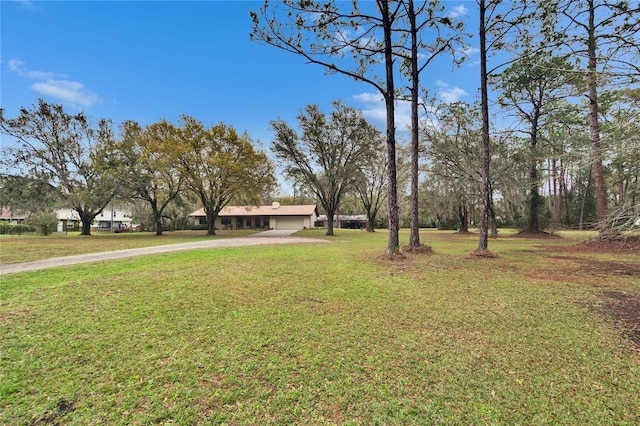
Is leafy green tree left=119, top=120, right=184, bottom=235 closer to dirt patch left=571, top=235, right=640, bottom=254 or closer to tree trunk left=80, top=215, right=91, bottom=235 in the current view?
tree trunk left=80, top=215, right=91, bottom=235

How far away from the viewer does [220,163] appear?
69.6ft

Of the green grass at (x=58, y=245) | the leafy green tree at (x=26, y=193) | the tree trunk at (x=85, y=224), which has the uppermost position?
the leafy green tree at (x=26, y=193)

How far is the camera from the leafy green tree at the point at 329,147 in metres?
22.3

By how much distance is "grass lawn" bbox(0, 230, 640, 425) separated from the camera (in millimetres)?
2129

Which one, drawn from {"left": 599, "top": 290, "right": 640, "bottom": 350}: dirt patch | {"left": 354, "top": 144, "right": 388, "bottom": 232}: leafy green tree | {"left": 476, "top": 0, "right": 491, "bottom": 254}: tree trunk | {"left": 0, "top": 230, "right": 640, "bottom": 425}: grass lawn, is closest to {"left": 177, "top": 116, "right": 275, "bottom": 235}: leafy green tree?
{"left": 354, "top": 144, "right": 388, "bottom": 232}: leafy green tree

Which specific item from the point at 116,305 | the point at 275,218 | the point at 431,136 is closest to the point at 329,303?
the point at 116,305

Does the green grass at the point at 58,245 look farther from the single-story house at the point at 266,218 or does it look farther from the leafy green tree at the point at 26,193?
the single-story house at the point at 266,218

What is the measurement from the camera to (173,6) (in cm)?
962

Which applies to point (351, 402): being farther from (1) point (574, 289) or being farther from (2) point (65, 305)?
(1) point (574, 289)

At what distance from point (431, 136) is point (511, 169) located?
555cm

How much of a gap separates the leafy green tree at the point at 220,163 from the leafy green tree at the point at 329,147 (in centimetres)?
268

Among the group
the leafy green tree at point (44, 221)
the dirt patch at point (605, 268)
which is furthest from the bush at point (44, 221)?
the dirt patch at point (605, 268)

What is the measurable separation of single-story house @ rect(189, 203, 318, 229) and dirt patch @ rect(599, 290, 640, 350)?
116 ft

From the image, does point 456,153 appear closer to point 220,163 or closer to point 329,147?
point 329,147
